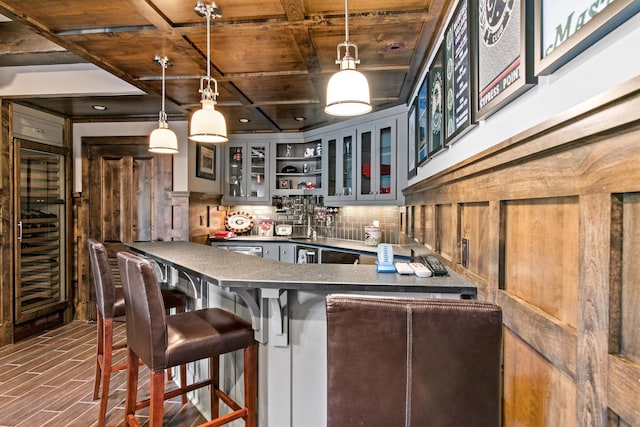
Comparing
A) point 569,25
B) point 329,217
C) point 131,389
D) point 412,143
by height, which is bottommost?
point 131,389

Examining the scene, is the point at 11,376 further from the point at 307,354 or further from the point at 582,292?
the point at 582,292

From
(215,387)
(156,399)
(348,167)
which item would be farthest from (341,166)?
(156,399)

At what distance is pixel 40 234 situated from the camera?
4148 millimetres

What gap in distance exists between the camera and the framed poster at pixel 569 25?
672 millimetres

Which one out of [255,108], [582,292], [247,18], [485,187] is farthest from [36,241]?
[582,292]

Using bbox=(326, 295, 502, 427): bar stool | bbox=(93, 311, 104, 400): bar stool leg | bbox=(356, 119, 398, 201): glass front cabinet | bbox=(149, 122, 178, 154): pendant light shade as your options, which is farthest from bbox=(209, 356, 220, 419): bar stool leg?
bbox=(356, 119, 398, 201): glass front cabinet

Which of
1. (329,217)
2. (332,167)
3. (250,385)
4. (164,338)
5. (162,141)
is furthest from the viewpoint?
(329,217)

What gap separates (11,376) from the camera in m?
3.05

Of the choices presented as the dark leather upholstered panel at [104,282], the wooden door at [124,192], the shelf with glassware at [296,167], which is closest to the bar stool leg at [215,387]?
the dark leather upholstered panel at [104,282]

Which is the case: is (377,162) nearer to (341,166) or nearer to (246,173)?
(341,166)

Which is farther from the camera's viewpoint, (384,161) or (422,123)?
(384,161)

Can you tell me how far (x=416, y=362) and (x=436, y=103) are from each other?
1762mm

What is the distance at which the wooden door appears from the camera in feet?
14.6

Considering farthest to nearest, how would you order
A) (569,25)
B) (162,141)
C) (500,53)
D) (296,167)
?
1. (296,167)
2. (162,141)
3. (500,53)
4. (569,25)
